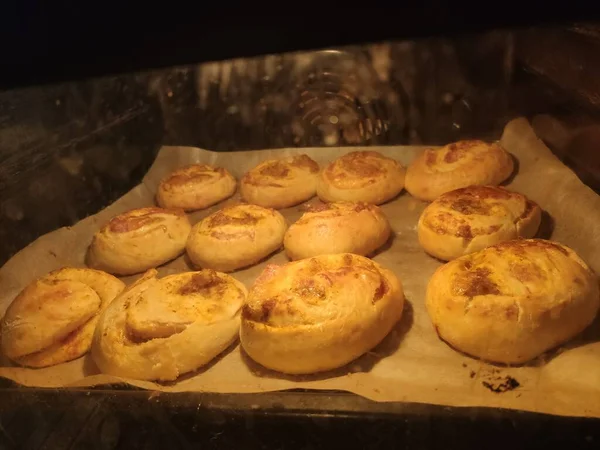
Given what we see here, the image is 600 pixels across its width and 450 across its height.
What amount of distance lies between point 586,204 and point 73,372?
184 cm

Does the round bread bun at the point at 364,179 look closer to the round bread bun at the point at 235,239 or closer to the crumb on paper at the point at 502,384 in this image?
the round bread bun at the point at 235,239

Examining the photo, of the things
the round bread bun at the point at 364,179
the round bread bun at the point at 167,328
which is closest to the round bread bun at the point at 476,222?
the round bread bun at the point at 364,179

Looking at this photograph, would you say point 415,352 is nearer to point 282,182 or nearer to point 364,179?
point 364,179

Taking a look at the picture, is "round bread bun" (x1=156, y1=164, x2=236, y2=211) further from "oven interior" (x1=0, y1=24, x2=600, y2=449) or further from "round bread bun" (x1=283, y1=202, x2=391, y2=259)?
"round bread bun" (x1=283, y1=202, x2=391, y2=259)

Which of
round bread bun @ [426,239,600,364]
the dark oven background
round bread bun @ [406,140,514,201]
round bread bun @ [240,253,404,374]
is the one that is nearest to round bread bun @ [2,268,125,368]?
the dark oven background

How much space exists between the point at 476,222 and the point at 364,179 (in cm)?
58

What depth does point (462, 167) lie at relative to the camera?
2332 mm

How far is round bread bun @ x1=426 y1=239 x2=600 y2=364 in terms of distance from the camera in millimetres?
1516

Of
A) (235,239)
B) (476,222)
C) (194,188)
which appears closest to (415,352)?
(476,222)

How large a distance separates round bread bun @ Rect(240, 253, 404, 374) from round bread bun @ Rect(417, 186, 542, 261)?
374 mm

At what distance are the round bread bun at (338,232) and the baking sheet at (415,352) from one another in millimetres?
90

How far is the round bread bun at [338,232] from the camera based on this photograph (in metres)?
2.09

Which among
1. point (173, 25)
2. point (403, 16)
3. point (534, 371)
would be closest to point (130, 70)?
point (173, 25)

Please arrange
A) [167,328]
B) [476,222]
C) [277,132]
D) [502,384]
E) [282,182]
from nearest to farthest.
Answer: [502,384] → [167,328] → [476,222] → [277,132] → [282,182]
